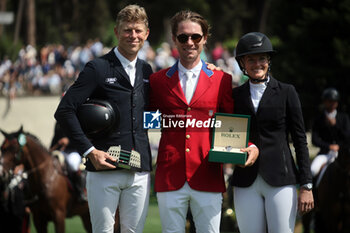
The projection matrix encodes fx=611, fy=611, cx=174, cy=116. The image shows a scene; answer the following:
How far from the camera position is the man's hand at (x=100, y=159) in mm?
4254

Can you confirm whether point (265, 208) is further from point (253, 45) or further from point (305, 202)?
point (253, 45)

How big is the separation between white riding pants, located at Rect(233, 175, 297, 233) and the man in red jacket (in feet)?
0.60

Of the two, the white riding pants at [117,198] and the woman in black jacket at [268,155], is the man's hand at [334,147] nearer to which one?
the woman in black jacket at [268,155]

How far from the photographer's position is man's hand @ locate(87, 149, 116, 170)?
4254 millimetres

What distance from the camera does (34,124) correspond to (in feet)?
74.8

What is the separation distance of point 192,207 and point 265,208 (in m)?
0.51

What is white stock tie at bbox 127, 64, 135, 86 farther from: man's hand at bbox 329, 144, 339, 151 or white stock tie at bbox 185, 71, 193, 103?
man's hand at bbox 329, 144, 339, 151

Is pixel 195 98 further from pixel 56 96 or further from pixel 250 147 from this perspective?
pixel 56 96

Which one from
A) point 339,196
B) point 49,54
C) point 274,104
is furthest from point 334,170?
point 49,54

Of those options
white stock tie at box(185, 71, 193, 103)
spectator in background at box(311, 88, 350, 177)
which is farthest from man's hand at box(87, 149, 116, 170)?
spectator in background at box(311, 88, 350, 177)

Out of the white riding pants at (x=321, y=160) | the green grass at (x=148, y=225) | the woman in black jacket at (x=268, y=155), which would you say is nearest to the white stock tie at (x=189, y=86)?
the woman in black jacket at (x=268, y=155)

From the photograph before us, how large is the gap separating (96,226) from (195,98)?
1.16 meters

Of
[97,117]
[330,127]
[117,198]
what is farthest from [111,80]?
[330,127]

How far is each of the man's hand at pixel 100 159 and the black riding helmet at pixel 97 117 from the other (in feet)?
0.54
